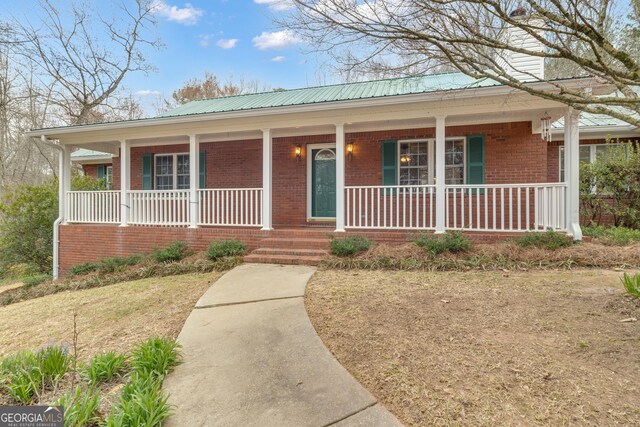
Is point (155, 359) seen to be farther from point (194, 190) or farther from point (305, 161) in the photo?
point (305, 161)

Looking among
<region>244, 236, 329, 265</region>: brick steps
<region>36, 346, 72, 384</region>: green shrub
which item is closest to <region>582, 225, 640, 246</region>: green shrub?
<region>244, 236, 329, 265</region>: brick steps

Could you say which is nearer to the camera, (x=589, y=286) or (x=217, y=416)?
(x=217, y=416)

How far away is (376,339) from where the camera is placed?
3.30 meters

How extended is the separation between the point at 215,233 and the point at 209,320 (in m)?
4.54

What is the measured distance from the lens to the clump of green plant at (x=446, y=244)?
20.8 ft

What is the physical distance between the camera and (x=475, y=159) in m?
8.62

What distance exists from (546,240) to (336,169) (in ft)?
14.5

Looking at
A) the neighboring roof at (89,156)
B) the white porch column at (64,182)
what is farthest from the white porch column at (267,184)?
the neighboring roof at (89,156)

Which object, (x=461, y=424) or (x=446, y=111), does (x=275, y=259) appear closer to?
(x=446, y=111)

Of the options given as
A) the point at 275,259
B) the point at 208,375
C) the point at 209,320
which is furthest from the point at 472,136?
the point at 208,375

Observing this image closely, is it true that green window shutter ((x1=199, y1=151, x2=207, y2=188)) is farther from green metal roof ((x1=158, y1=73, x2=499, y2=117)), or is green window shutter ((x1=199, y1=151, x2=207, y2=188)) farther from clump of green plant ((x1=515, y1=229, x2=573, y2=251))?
clump of green plant ((x1=515, y1=229, x2=573, y2=251))

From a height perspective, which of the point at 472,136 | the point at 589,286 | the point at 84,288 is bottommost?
the point at 84,288

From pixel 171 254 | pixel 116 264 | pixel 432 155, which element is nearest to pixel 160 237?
pixel 116 264

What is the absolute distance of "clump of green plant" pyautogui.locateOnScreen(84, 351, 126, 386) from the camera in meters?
2.87
